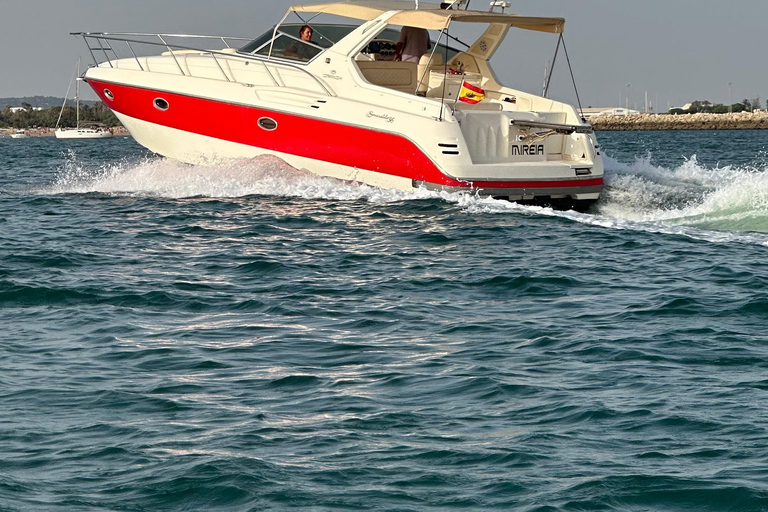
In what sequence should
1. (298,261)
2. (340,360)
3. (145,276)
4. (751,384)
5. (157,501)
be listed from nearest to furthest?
(157,501) < (751,384) < (340,360) < (145,276) < (298,261)

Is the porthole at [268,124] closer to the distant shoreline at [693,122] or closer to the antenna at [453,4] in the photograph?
the antenna at [453,4]

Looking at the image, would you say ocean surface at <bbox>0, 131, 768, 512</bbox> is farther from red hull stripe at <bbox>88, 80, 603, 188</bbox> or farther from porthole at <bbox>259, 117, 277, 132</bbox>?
porthole at <bbox>259, 117, 277, 132</bbox>

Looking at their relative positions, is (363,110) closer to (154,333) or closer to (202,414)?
(154,333)

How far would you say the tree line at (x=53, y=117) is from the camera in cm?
11412

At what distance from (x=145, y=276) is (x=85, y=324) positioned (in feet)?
5.89

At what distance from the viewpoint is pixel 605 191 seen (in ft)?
47.8

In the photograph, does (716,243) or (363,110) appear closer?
(716,243)

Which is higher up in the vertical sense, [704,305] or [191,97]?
[191,97]

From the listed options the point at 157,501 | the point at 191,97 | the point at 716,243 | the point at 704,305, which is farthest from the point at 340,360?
the point at 191,97

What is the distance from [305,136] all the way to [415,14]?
2.09 metres

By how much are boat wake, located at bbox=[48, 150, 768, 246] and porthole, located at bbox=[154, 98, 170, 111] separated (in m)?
0.82

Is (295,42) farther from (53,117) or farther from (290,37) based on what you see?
(53,117)

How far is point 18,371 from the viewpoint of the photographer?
638 centimetres

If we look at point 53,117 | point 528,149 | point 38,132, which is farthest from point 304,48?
point 53,117
